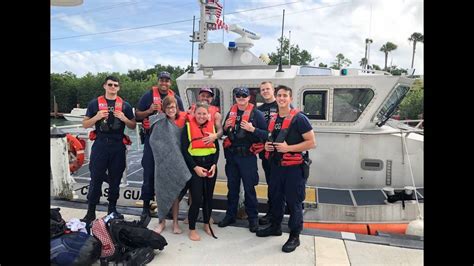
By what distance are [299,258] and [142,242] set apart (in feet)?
4.62

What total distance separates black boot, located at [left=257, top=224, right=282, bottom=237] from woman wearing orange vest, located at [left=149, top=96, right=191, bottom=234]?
2.84 ft

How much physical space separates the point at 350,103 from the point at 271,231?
2.72m

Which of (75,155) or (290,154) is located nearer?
(290,154)

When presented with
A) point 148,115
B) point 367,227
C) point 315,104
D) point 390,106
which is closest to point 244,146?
point 148,115

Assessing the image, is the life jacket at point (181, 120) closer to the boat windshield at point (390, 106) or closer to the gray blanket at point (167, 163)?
the gray blanket at point (167, 163)

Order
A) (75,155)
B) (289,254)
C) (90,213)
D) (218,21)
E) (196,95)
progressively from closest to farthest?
(289,254) → (90,213) → (196,95) → (75,155) → (218,21)

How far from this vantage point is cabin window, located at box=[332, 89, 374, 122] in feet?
17.1

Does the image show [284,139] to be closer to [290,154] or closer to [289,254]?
[290,154]

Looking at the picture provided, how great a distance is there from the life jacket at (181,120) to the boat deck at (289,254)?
1162mm

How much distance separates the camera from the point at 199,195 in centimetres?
348

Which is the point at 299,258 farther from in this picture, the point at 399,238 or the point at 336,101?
the point at 336,101

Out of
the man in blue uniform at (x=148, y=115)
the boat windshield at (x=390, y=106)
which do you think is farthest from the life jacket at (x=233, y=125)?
the boat windshield at (x=390, y=106)

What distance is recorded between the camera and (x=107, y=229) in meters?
2.94
